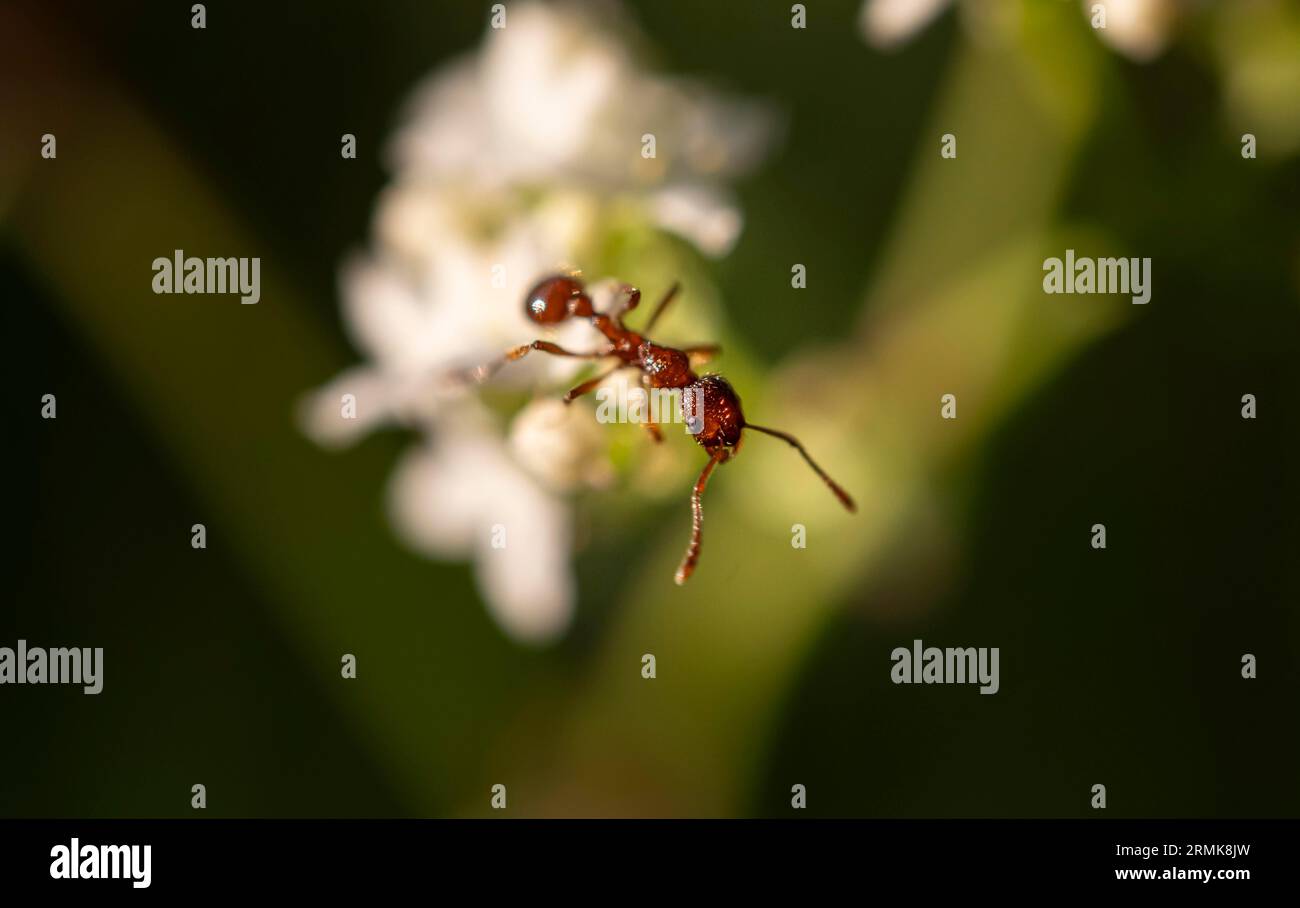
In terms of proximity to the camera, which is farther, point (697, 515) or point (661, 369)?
point (661, 369)

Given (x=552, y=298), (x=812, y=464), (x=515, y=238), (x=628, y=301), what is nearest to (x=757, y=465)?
(x=812, y=464)

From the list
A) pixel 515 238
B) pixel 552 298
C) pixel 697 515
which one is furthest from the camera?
pixel 515 238

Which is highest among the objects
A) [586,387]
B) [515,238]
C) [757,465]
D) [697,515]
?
[515,238]

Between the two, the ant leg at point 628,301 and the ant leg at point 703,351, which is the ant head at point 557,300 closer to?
the ant leg at point 628,301

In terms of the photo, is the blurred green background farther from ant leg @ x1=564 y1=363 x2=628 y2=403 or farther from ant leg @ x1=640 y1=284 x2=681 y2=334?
ant leg @ x1=564 y1=363 x2=628 y2=403

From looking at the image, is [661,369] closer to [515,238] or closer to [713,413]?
[713,413]

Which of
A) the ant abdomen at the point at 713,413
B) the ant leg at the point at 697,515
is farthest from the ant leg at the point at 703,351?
the ant leg at the point at 697,515
